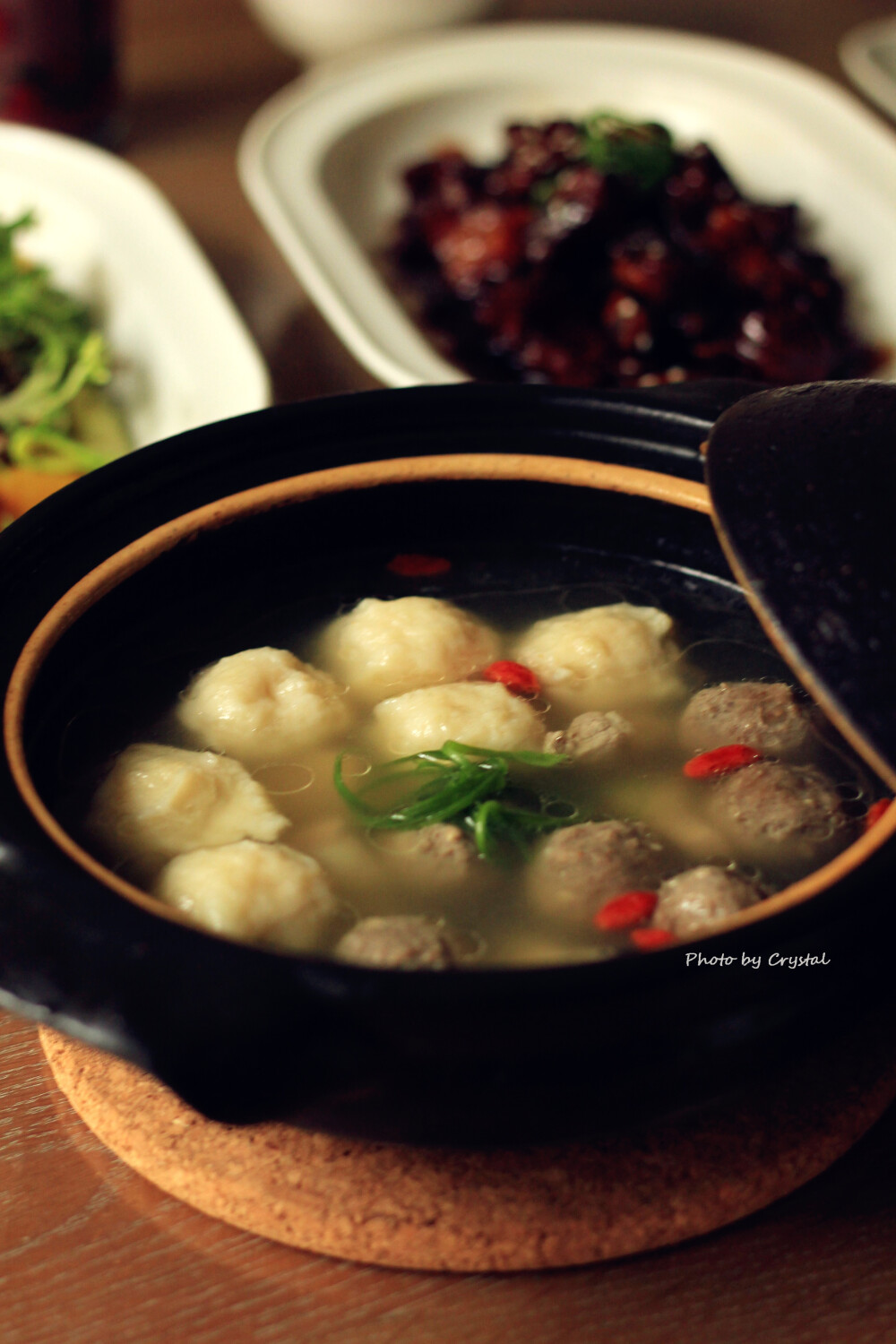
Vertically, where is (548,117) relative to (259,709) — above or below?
above

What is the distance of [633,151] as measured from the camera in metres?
2.88

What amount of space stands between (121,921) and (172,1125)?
35 centimetres

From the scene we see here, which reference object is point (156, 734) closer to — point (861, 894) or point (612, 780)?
point (612, 780)

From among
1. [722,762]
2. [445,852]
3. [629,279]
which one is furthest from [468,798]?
[629,279]

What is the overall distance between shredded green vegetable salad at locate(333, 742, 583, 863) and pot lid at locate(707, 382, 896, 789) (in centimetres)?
38

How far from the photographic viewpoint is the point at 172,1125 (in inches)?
47.1

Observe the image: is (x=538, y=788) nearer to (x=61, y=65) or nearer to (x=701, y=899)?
(x=701, y=899)

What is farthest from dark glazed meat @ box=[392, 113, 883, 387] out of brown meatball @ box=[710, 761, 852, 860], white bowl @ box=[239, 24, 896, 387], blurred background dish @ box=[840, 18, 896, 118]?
brown meatball @ box=[710, 761, 852, 860]

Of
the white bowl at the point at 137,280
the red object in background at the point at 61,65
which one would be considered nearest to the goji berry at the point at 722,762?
the white bowl at the point at 137,280

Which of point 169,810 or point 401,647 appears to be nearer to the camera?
point 169,810

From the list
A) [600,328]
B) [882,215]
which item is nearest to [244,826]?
[600,328]

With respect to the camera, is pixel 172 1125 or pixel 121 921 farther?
pixel 172 1125

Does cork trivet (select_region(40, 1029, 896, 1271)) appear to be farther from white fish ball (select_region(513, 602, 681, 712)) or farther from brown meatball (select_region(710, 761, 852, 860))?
white fish ball (select_region(513, 602, 681, 712))

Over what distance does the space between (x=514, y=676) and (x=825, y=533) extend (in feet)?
1.85
